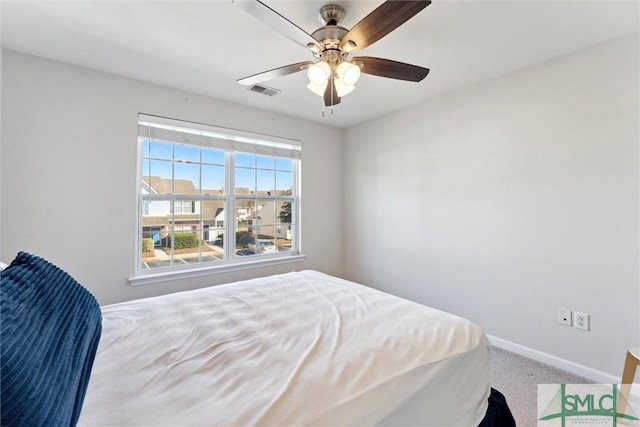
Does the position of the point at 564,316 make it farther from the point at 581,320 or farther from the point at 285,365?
the point at 285,365

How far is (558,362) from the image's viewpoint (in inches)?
85.9

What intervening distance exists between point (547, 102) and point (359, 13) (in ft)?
5.48

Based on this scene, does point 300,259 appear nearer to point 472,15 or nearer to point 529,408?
point 529,408

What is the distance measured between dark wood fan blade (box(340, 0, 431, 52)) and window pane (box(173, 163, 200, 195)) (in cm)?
204

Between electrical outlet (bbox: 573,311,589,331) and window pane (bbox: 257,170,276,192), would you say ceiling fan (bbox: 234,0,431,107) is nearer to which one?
window pane (bbox: 257,170,276,192)

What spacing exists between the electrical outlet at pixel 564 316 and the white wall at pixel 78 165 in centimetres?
310

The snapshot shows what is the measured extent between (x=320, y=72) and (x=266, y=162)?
6.38 feet

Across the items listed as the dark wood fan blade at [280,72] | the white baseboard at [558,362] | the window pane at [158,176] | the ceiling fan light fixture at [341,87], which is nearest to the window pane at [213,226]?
the window pane at [158,176]

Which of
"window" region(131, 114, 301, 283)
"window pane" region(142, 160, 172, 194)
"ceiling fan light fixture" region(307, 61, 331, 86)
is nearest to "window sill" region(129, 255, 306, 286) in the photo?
"window" region(131, 114, 301, 283)

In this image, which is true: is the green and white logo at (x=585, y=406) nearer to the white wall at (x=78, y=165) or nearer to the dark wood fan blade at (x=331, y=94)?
the dark wood fan blade at (x=331, y=94)

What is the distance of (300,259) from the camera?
355 centimetres

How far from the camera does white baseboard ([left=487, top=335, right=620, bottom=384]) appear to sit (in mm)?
1980

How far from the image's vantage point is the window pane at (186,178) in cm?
284

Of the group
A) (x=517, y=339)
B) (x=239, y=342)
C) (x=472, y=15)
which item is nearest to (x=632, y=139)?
(x=472, y=15)
